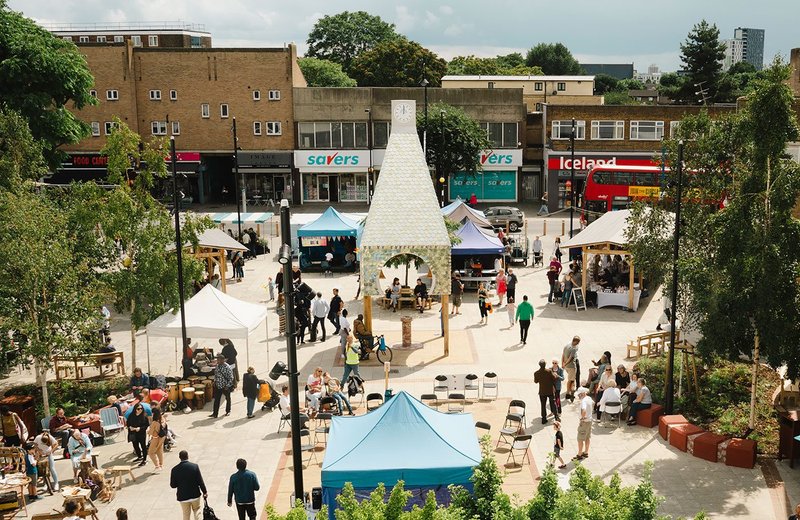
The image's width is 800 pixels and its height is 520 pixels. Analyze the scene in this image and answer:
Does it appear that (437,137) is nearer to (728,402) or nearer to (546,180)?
(546,180)

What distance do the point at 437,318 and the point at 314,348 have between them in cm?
490

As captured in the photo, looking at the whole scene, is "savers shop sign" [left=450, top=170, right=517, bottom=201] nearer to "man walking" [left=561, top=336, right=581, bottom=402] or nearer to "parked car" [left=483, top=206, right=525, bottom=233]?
"parked car" [left=483, top=206, right=525, bottom=233]

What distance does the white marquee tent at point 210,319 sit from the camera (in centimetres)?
2045

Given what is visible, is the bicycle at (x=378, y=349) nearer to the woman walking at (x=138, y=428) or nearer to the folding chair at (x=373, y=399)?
the folding chair at (x=373, y=399)

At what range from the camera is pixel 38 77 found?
116 ft

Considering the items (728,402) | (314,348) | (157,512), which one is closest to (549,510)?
(157,512)

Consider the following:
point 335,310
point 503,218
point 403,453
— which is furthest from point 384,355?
point 503,218

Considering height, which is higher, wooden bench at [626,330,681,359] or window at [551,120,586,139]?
window at [551,120,586,139]

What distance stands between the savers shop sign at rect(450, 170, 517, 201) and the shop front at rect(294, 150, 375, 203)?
619 cm

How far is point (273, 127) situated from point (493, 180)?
15311mm

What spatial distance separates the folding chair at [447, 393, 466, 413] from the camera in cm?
1844

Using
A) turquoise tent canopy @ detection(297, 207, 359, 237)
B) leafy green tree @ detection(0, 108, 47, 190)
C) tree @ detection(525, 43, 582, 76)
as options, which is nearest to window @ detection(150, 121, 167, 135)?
turquoise tent canopy @ detection(297, 207, 359, 237)

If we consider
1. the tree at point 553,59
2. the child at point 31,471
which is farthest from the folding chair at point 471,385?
the tree at point 553,59

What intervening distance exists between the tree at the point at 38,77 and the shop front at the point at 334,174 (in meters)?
20.2
